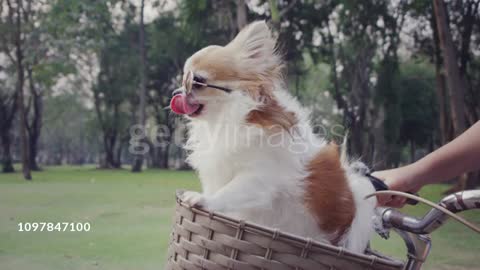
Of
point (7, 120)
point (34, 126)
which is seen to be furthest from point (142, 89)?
point (7, 120)

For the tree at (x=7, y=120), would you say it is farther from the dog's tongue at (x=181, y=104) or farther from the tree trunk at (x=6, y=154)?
the dog's tongue at (x=181, y=104)

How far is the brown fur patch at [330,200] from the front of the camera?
72 cm

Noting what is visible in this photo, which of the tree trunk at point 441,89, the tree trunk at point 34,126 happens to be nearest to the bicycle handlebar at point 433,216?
the tree trunk at point 34,126

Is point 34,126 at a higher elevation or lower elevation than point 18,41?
lower

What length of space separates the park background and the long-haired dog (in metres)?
0.18

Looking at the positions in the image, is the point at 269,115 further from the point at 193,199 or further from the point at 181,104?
the point at 193,199

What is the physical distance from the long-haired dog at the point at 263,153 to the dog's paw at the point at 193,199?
2.8 inches

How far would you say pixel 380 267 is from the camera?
48 cm

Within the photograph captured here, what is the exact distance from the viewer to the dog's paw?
537 millimetres

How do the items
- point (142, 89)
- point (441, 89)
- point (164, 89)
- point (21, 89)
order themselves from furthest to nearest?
point (164, 89) < point (142, 89) < point (441, 89) < point (21, 89)

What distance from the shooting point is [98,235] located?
175cm

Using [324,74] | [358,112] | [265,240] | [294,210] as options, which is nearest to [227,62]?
[294,210]

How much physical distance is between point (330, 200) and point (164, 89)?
15.3 ft

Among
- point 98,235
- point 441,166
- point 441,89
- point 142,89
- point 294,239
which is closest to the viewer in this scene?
point 294,239
